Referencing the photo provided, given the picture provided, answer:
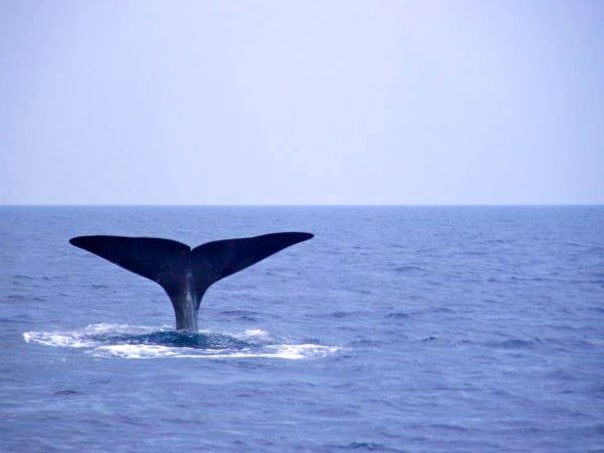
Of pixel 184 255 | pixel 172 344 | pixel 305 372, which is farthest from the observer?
pixel 172 344

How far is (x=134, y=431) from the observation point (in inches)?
368

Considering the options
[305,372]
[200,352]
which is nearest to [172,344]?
[200,352]

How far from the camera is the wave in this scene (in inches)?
519

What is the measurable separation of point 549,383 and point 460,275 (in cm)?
1881

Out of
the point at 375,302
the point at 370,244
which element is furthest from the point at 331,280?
the point at 370,244

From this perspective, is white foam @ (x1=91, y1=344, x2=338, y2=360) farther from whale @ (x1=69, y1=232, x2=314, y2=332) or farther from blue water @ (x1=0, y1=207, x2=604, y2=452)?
whale @ (x1=69, y1=232, x2=314, y2=332)

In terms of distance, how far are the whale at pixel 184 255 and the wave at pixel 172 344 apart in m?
0.96

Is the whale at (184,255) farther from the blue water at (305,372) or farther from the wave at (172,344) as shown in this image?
the blue water at (305,372)

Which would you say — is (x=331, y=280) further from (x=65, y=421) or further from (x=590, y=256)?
(x=65, y=421)

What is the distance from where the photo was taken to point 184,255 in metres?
12.3

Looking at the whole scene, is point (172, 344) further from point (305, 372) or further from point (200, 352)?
point (305, 372)

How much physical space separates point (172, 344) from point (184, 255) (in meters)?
2.00

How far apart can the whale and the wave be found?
96 cm

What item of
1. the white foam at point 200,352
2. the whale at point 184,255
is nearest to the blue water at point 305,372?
the white foam at point 200,352
